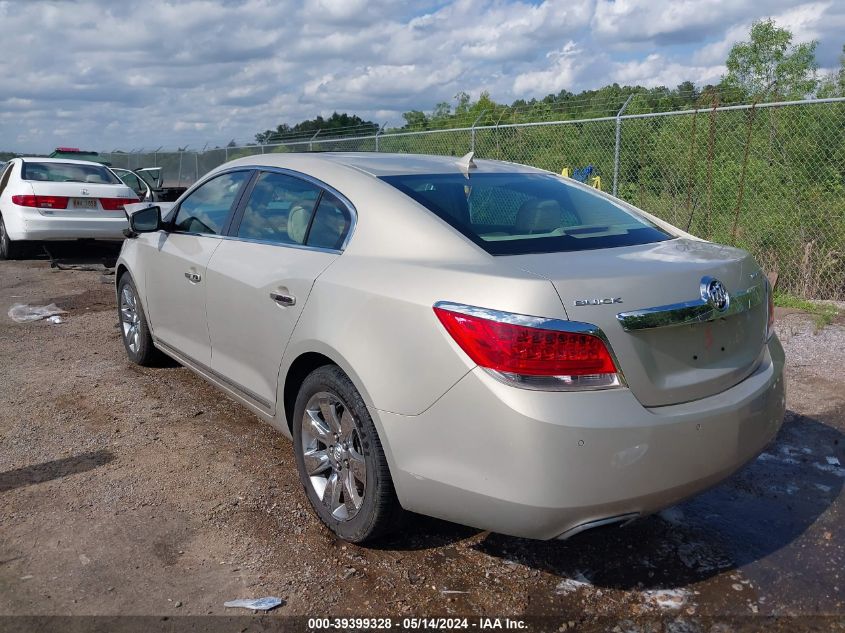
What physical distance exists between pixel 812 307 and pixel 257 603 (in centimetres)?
686

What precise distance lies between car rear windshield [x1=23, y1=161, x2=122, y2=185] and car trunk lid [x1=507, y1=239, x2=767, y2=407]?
411 inches

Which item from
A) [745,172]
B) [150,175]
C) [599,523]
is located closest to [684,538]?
[599,523]

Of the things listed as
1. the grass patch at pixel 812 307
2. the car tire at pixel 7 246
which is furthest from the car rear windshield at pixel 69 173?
the grass patch at pixel 812 307

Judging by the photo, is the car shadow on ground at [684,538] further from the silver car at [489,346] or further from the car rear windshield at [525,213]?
the car rear windshield at [525,213]

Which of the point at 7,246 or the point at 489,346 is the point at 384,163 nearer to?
the point at 489,346

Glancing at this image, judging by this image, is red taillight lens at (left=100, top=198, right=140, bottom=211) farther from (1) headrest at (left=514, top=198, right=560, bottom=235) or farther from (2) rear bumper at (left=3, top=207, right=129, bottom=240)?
(1) headrest at (left=514, top=198, right=560, bottom=235)

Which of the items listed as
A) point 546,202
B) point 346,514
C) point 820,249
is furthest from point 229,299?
point 820,249

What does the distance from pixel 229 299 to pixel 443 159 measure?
1.36m

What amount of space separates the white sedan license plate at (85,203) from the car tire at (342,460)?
28.8 feet

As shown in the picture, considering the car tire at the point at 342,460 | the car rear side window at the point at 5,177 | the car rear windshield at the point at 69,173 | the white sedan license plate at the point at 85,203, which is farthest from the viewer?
the car rear side window at the point at 5,177

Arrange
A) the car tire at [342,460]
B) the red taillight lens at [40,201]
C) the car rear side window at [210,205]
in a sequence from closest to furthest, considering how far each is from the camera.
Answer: the car tire at [342,460] < the car rear side window at [210,205] < the red taillight lens at [40,201]

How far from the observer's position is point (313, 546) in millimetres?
3256

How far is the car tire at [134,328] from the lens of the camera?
5.48 metres

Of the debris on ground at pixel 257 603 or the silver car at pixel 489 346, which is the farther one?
the debris on ground at pixel 257 603
